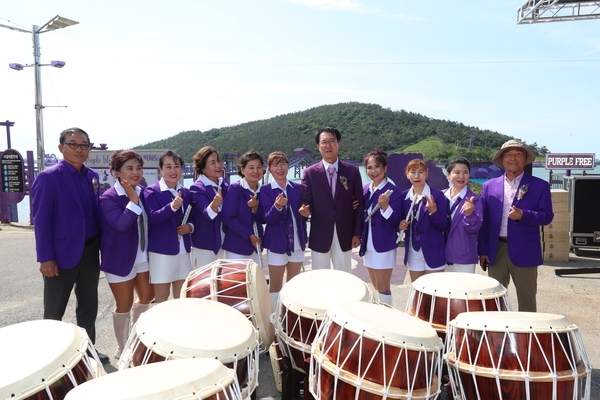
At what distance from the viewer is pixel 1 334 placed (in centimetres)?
200

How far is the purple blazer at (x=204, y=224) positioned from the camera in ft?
13.1

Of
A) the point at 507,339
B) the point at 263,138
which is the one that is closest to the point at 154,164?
the point at 507,339

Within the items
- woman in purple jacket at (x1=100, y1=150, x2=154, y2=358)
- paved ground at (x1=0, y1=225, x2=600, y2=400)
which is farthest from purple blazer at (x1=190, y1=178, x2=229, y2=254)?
paved ground at (x1=0, y1=225, x2=600, y2=400)

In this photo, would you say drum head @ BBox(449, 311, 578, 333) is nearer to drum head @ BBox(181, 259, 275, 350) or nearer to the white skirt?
drum head @ BBox(181, 259, 275, 350)

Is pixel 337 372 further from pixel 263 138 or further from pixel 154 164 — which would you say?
pixel 263 138

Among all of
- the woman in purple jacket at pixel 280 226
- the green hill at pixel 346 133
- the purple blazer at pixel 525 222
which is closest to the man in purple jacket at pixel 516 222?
the purple blazer at pixel 525 222

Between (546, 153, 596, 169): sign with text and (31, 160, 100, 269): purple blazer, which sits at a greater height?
(546, 153, 596, 169): sign with text

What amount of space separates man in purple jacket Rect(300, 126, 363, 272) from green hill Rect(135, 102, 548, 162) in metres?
36.5

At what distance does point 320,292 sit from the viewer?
9.09ft

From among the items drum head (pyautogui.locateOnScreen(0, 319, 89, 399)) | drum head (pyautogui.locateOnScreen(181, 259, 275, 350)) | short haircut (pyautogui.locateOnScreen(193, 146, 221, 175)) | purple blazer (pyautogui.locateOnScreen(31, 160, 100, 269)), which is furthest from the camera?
short haircut (pyautogui.locateOnScreen(193, 146, 221, 175))

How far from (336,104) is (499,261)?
64386 mm

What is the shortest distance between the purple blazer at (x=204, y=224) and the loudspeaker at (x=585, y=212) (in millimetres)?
6777

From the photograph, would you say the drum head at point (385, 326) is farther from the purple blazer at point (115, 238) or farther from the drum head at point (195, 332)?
the purple blazer at point (115, 238)

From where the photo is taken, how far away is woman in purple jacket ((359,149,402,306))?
3.87 metres
